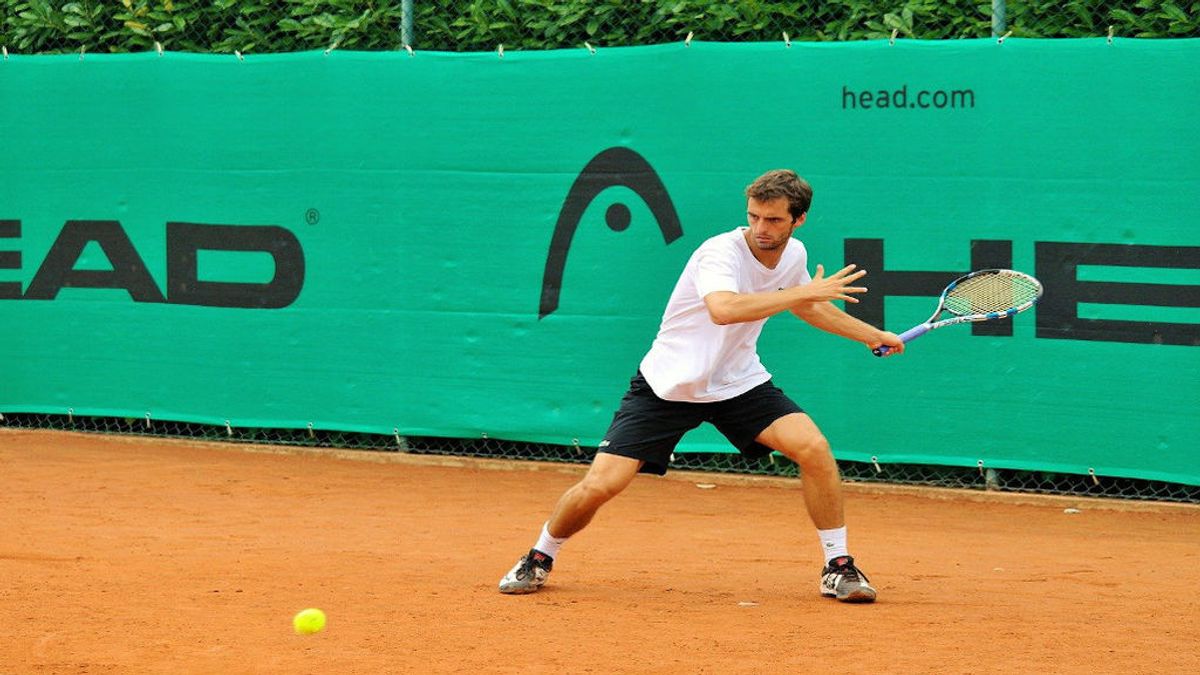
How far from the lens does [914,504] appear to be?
26.8 feet

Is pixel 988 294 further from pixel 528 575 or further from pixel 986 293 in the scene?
pixel 528 575

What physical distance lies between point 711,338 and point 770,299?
0.47m

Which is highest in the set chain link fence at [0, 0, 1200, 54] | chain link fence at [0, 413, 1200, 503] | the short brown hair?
chain link fence at [0, 0, 1200, 54]

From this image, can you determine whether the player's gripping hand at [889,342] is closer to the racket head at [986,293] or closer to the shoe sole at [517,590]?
the racket head at [986,293]

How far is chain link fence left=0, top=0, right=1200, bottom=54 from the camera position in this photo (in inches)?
313

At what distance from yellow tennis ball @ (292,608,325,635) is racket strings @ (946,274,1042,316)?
2603 millimetres

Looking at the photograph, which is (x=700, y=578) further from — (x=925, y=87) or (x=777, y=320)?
(x=925, y=87)

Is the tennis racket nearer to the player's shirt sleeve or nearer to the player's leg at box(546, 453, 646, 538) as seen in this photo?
the player's shirt sleeve

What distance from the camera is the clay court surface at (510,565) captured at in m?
5.05

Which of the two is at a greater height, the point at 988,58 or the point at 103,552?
the point at 988,58

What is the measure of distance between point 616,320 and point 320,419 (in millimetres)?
1884

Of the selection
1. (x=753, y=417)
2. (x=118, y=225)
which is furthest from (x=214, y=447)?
(x=753, y=417)

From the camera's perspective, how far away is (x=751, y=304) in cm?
546

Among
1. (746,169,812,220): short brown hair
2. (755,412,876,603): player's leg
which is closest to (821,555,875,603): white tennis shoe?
(755,412,876,603): player's leg
